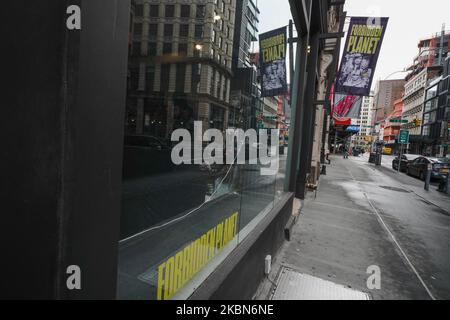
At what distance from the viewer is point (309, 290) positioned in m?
3.48

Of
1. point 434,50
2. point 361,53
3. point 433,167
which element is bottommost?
point 433,167

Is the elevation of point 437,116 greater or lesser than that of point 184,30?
greater

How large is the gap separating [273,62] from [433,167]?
15.4m

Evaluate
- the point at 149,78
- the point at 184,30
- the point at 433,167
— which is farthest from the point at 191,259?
the point at 433,167

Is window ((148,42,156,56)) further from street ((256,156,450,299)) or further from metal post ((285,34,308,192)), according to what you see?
metal post ((285,34,308,192))

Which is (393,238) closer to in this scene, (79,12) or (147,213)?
(147,213)

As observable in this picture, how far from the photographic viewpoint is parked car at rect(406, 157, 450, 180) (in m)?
15.1

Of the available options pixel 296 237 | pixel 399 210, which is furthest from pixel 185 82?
pixel 399 210

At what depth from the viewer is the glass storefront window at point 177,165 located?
6.41ft

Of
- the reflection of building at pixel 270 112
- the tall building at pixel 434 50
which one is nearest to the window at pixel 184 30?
the reflection of building at pixel 270 112

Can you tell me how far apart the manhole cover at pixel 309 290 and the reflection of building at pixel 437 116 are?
60.9 metres

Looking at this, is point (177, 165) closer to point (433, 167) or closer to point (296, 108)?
point (296, 108)

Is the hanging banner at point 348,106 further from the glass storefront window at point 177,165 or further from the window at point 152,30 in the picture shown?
the window at point 152,30
